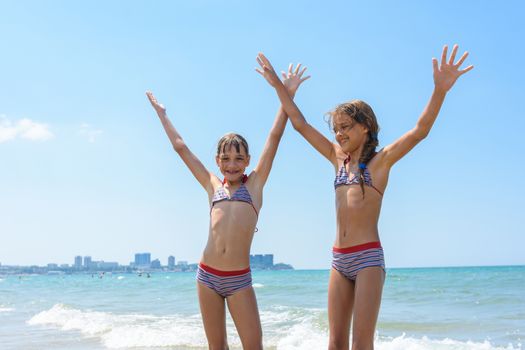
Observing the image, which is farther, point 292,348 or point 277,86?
point 292,348

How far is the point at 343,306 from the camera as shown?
16.4ft

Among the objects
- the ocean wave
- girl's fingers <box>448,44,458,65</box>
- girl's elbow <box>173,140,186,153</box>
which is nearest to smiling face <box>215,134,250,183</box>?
girl's elbow <box>173,140,186,153</box>

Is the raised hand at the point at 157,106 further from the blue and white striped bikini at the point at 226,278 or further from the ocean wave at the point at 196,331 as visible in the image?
the ocean wave at the point at 196,331

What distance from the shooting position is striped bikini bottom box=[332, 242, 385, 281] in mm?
4859

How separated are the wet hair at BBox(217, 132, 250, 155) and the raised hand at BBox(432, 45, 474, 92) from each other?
1.62 m

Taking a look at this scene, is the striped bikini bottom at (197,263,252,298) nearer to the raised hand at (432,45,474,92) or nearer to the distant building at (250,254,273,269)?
the raised hand at (432,45,474,92)

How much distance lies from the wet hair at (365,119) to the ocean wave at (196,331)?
7366 mm

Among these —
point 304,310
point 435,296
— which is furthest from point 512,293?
point 304,310

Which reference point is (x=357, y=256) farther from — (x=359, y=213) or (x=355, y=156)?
(x=355, y=156)

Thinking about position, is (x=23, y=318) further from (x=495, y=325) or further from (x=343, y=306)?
(x=343, y=306)

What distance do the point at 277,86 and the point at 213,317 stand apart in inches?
79.7

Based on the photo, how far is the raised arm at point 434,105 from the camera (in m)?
4.91

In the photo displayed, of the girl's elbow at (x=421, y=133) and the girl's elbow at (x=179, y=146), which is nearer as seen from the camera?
the girl's elbow at (x=421, y=133)

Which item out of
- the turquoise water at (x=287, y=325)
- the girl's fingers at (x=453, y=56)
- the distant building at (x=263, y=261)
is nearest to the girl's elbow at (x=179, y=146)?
the girl's fingers at (x=453, y=56)
